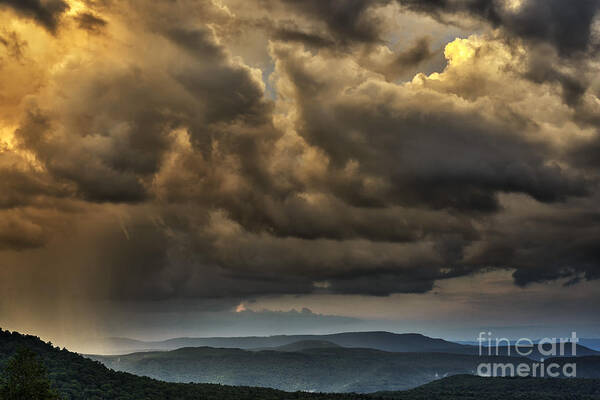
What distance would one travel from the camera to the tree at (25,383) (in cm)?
12000

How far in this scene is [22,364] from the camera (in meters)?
123

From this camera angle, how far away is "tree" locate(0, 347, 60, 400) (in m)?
120

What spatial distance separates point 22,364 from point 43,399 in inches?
340

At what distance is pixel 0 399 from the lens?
117062 mm

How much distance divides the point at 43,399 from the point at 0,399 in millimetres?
7602

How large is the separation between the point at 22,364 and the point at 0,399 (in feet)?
26.7

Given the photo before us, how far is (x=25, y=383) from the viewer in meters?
121

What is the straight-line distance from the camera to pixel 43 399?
395 feet
